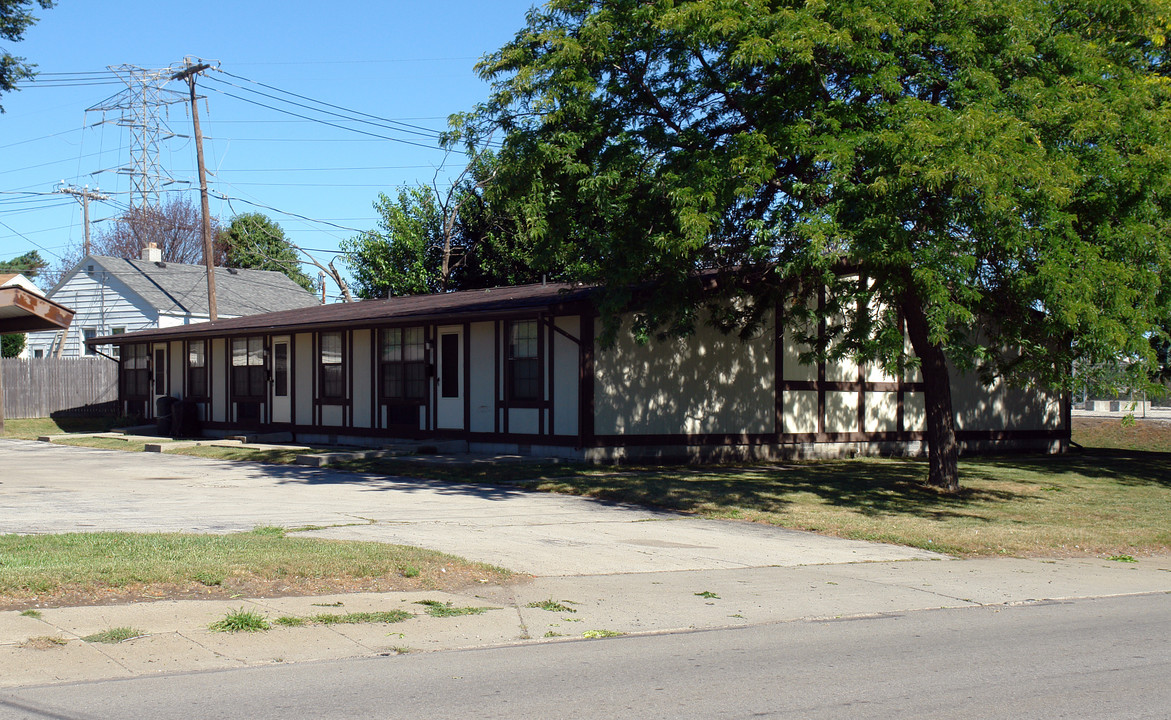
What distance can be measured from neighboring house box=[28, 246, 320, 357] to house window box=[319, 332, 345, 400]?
14.9 m

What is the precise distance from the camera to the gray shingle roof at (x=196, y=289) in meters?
40.8

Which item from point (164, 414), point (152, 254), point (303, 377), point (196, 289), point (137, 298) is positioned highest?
point (152, 254)

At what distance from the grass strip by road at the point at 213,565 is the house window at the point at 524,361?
418 inches

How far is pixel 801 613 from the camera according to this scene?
28.5 ft

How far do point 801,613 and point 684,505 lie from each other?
649 centimetres

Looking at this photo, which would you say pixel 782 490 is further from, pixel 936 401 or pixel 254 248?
pixel 254 248

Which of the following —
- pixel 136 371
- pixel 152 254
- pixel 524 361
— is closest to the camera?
pixel 524 361

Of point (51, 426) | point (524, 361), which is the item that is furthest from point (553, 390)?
point (51, 426)

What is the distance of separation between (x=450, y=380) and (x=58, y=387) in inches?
797

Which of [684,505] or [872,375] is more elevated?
[872,375]

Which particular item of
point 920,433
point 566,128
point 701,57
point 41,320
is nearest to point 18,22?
point 41,320

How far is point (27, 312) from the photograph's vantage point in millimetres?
18641

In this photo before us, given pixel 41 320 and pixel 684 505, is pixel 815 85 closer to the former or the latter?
pixel 684 505

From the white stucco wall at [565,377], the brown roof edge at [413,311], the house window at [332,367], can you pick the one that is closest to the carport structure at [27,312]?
the brown roof edge at [413,311]
